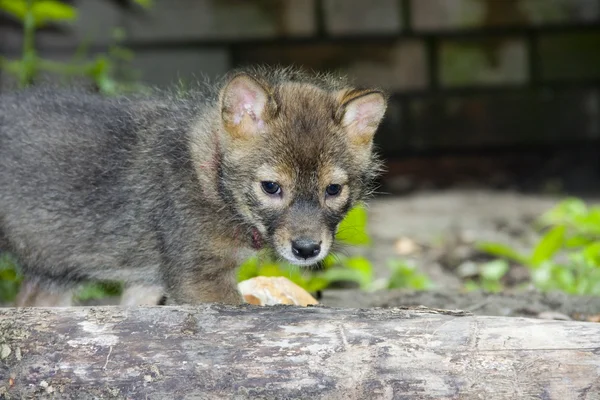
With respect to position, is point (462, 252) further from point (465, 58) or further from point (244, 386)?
point (244, 386)

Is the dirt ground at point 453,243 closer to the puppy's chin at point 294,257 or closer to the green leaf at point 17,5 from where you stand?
the puppy's chin at point 294,257

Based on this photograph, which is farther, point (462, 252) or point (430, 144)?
point (430, 144)

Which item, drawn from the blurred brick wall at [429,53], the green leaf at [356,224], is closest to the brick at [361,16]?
the blurred brick wall at [429,53]

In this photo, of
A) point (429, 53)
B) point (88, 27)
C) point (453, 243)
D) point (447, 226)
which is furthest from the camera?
point (429, 53)

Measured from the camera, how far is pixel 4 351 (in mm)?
3182

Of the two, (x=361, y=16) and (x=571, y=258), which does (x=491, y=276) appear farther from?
(x=361, y=16)

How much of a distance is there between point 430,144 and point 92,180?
20.5 ft

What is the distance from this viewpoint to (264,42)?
968 centimetres

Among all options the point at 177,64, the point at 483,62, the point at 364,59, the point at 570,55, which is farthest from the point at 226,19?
the point at 570,55

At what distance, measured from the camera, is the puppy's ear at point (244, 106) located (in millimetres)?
3893

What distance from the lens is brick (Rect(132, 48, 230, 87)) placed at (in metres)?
9.43

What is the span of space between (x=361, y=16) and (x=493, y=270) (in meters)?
4.11

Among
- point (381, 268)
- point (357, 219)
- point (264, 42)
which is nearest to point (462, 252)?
point (381, 268)

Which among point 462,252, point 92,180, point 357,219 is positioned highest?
point 92,180
